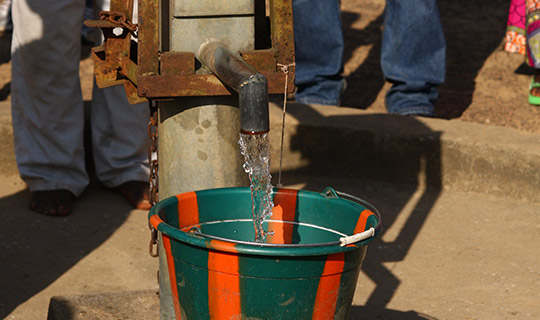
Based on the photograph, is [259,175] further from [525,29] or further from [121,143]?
[525,29]

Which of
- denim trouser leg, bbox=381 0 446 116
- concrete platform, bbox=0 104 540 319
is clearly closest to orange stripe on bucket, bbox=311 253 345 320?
concrete platform, bbox=0 104 540 319

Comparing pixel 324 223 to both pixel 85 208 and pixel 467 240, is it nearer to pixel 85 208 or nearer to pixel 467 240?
pixel 467 240

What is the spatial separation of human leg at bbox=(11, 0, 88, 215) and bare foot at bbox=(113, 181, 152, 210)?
6.4 inches

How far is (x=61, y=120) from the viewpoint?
3111 millimetres

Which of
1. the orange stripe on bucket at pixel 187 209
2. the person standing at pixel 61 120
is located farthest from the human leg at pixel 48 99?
the orange stripe on bucket at pixel 187 209

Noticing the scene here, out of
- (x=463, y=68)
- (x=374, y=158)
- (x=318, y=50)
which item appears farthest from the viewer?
(x=463, y=68)

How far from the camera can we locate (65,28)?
291 cm

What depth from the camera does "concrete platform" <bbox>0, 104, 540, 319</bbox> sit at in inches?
95.0

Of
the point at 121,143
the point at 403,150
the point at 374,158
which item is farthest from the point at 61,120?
the point at 403,150

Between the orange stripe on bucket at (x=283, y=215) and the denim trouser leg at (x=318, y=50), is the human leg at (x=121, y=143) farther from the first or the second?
the orange stripe on bucket at (x=283, y=215)

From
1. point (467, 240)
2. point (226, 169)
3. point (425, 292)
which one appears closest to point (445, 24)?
point (467, 240)

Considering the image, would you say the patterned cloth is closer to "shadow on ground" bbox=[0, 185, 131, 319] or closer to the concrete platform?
the concrete platform

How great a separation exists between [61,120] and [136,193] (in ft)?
1.38

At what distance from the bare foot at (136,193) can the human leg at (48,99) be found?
162 mm
